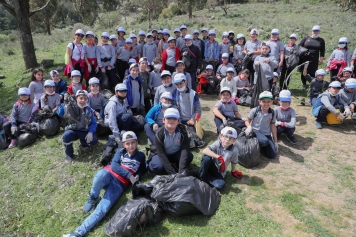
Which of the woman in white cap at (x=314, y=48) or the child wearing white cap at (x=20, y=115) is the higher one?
the woman in white cap at (x=314, y=48)

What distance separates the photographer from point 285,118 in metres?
6.25

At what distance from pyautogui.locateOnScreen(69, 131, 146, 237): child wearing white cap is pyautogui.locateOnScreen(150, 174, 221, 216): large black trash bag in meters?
0.63

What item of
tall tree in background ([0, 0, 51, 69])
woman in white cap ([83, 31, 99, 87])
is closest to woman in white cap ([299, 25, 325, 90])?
woman in white cap ([83, 31, 99, 87])

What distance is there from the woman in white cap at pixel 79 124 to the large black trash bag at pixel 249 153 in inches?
127

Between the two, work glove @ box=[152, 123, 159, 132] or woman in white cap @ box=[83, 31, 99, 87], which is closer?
work glove @ box=[152, 123, 159, 132]

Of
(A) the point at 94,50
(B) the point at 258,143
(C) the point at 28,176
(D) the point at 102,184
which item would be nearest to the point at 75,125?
(C) the point at 28,176

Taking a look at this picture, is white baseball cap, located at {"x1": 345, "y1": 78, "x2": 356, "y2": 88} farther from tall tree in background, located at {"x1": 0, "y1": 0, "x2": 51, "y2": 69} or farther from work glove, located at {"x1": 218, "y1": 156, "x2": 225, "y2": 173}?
tall tree in background, located at {"x1": 0, "y1": 0, "x2": 51, "y2": 69}

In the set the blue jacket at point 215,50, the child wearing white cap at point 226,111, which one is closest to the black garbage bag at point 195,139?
the child wearing white cap at point 226,111

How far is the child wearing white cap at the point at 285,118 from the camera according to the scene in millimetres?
6074

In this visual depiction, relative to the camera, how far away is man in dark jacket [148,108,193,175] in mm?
4605

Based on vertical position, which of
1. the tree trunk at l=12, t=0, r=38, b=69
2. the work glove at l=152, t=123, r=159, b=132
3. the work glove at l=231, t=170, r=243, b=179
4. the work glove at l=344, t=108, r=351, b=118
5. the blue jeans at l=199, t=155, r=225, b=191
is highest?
the tree trunk at l=12, t=0, r=38, b=69

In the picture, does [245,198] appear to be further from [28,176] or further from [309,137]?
[28,176]

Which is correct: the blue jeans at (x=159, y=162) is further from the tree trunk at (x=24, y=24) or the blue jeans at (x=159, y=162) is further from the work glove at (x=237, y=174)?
the tree trunk at (x=24, y=24)

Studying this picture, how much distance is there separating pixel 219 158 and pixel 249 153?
43.1 inches
